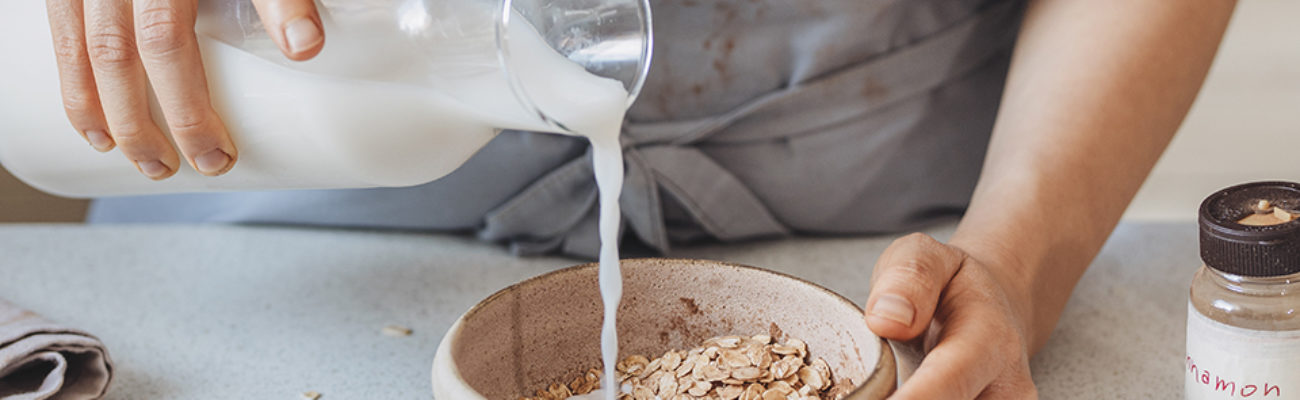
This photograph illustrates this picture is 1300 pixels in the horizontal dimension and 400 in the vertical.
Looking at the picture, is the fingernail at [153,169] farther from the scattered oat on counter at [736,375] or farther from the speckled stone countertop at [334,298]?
the scattered oat on counter at [736,375]

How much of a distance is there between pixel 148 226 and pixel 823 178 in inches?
29.3

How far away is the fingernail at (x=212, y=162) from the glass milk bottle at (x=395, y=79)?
0.01m

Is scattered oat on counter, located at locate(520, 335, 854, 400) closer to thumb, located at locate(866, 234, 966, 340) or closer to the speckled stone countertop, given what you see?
thumb, located at locate(866, 234, 966, 340)

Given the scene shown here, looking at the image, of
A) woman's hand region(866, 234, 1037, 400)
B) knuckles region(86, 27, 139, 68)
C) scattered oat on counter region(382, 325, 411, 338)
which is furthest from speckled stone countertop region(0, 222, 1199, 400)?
knuckles region(86, 27, 139, 68)

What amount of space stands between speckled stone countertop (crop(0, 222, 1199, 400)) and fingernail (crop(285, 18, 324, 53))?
1.05 ft

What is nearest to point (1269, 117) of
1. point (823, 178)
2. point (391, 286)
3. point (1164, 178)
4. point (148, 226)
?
point (1164, 178)

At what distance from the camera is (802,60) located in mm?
975

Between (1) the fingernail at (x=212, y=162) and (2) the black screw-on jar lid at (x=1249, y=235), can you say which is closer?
(2) the black screw-on jar lid at (x=1249, y=235)

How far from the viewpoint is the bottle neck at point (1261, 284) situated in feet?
1.91

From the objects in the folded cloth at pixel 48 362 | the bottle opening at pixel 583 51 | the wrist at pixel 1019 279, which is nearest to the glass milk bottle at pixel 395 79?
the bottle opening at pixel 583 51

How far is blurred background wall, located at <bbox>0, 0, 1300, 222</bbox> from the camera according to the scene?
1781 millimetres

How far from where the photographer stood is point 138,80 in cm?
68

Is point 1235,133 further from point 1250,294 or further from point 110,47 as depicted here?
point 110,47

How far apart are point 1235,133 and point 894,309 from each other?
188 centimetres
